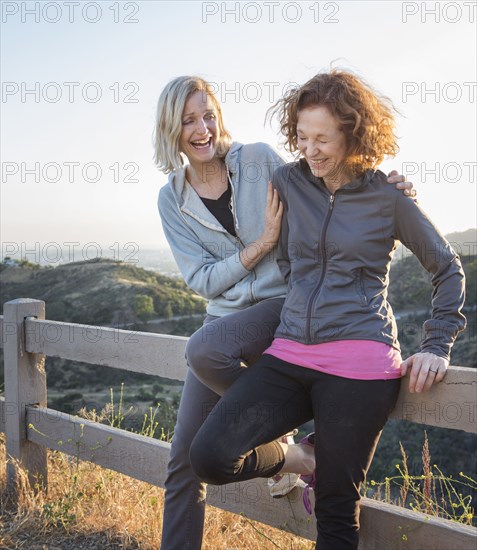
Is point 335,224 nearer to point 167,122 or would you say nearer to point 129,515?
point 167,122

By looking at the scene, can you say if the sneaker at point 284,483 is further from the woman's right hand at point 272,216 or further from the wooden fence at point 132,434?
the woman's right hand at point 272,216

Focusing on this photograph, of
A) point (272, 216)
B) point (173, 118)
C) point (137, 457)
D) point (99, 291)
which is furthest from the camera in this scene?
point (99, 291)

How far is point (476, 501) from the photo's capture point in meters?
19.6

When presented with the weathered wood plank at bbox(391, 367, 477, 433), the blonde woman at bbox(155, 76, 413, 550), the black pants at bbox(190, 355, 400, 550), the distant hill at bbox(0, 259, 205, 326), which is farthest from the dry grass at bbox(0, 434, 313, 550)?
the distant hill at bbox(0, 259, 205, 326)

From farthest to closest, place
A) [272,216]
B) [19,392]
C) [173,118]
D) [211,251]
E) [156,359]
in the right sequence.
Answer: [19,392]
[156,359]
[211,251]
[173,118]
[272,216]

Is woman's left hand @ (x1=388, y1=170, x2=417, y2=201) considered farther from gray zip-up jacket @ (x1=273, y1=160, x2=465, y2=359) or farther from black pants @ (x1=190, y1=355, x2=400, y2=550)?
black pants @ (x1=190, y1=355, x2=400, y2=550)

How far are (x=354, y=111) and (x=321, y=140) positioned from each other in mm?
134

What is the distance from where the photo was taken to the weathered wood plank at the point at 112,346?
280 cm

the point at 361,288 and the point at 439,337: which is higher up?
the point at 361,288

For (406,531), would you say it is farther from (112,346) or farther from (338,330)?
(112,346)

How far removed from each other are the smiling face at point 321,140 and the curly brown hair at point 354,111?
0.02 metres

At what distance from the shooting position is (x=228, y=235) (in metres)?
2.66

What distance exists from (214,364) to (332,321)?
43 cm

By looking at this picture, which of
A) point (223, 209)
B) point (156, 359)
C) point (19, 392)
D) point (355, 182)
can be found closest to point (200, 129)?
point (223, 209)
